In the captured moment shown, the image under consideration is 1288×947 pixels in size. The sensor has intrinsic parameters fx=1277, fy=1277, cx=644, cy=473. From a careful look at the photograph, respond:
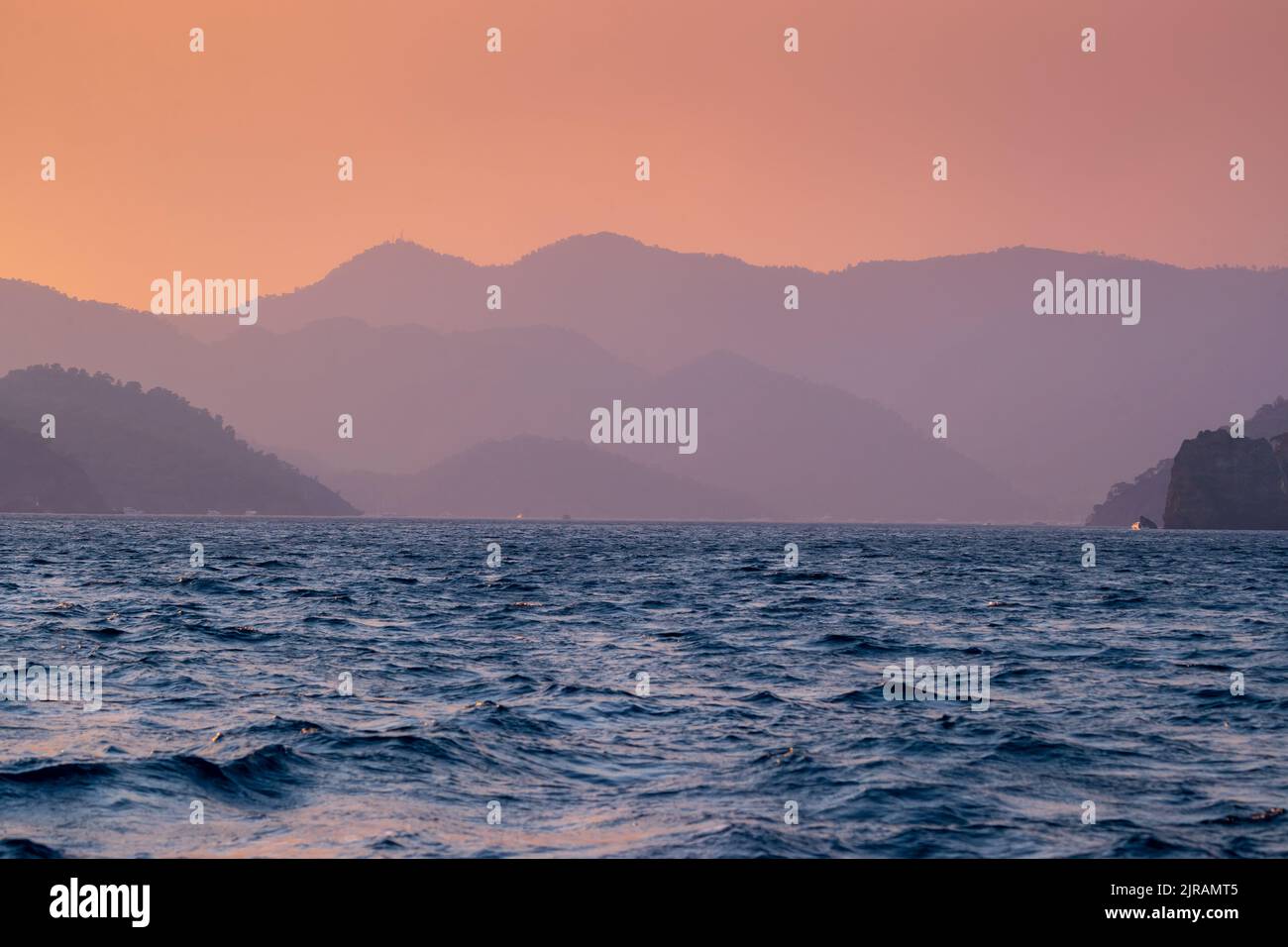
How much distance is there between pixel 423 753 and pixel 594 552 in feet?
328

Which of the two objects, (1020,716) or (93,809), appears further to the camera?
(1020,716)

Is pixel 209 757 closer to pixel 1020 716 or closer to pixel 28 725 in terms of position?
pixel 28 725

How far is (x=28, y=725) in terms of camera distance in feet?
74.6

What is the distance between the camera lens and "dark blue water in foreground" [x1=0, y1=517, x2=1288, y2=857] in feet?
54.0

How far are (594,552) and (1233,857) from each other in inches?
4175

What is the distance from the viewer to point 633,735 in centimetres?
2267

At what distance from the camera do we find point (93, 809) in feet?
56.3

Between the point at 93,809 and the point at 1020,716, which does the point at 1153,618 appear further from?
the point at 93,809

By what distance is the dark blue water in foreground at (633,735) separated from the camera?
648 inches
